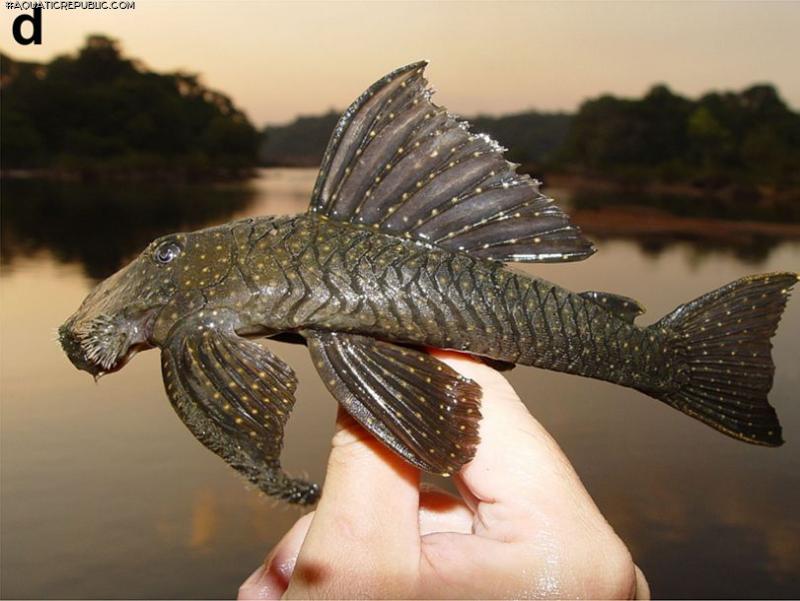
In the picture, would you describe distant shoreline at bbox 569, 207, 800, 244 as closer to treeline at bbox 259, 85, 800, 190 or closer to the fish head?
treeline at bbox 259, 85, 800, 190

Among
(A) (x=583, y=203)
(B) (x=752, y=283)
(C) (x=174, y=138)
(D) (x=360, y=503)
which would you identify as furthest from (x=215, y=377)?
(C) (x=174, y=138)

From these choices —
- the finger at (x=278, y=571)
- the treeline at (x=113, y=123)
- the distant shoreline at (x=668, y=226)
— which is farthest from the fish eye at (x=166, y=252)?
the treeline at (x=113, y=123)

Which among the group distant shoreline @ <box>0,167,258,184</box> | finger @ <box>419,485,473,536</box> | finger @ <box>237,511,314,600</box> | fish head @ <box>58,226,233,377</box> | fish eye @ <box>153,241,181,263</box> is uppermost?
distant shoreline @ <box>0,167,258,184</box>

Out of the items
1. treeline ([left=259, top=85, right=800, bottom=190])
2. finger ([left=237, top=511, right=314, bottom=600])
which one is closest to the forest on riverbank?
treeline ([left=259, top=85, right=800, bottom=190])

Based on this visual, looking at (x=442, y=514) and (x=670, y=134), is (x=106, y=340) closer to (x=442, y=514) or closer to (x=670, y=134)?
(x=442, y=514)

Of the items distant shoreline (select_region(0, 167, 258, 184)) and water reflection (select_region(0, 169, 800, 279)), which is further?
distant shoreline (select_region(0, 167, 258, 184))

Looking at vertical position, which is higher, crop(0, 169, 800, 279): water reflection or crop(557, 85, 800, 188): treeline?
crop(557, 85, 800, 188): treeline

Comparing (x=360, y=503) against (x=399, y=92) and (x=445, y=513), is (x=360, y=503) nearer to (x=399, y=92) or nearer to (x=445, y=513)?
(x=445, y=513)

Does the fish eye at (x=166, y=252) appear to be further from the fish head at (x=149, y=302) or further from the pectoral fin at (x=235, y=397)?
the pectoral fin at (x=235, y=397)
